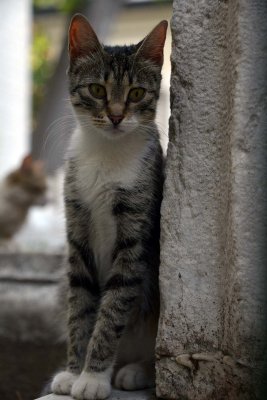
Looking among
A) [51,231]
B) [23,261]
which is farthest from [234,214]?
[51,231]

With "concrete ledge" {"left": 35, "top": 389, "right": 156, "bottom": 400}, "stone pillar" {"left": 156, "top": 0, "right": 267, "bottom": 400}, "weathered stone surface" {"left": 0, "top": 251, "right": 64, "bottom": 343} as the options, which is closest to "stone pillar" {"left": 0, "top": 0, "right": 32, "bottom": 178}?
"weathered stone surface" {"left": 0, "top": 251, "right": 64, "bottom": 343}

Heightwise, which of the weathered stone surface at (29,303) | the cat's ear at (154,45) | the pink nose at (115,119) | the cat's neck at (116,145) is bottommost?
the weathered stone surface at (29,303)

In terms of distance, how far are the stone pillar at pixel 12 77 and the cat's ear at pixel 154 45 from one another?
218 inches

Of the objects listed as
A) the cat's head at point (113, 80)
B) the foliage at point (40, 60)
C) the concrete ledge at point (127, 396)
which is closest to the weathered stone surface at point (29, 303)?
the concrete ledge at point (127, 396)

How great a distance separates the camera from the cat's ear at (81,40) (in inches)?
89.3

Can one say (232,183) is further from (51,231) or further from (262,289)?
(51,231)

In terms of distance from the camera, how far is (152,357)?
2562 millimetres

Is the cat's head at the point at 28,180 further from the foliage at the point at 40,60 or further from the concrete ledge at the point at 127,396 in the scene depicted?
the foliage at the point at 40,60

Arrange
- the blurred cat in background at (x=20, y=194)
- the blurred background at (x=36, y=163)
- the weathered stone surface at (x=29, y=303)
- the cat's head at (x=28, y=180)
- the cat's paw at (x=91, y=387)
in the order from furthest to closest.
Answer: the cat's head at (x=28, y=180) → the blurred cat in background at (x=20, y=194) → the weathered stone surface at (x=29, y=303) → the blurred background at (x=36, y=163) → the cat's paw at (x=91, y=387)

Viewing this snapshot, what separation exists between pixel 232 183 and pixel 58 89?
575cm

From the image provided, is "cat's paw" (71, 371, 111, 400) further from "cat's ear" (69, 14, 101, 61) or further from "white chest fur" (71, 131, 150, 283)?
"cat's ear" (69, 14, 101, 61)

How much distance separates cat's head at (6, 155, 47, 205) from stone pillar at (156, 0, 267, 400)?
3915mm

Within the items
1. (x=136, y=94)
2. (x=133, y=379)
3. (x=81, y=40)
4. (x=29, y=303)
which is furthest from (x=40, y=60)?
(x=133, y=379)

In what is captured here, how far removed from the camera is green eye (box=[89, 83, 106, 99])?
226cm
